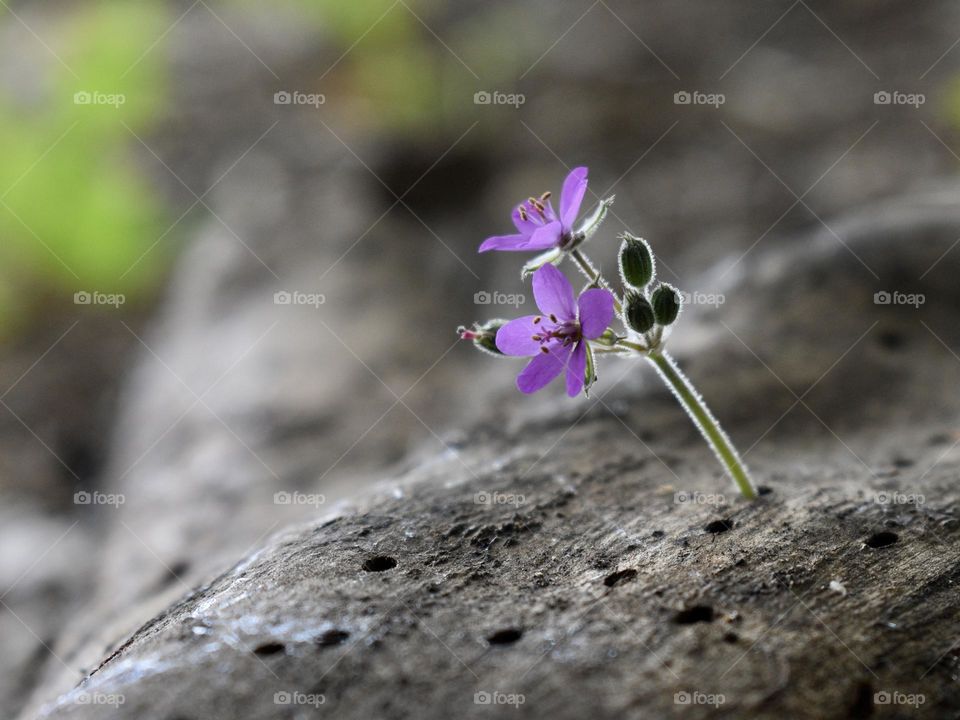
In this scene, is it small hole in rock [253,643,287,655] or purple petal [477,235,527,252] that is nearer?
small hole in rock [253,643,287,655]

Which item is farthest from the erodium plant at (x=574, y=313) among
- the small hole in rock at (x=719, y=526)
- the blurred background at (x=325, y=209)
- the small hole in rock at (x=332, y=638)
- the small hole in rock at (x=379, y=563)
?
the blurred background at (x=325, y=209)

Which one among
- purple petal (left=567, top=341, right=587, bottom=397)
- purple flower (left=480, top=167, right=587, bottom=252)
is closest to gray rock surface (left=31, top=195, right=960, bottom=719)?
purple petal (left=567, top=341, right=587, bottom=397)

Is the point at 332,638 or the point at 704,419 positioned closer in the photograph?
the point at 332,638

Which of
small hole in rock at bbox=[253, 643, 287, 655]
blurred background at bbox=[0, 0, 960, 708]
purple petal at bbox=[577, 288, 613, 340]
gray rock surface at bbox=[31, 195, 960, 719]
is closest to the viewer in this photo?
gray rock surface at bbox=[31, 195, 960, 719]

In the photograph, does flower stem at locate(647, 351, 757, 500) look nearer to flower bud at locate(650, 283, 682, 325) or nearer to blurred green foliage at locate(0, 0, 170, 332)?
flower bud at locate(650, 283, 682, 325)

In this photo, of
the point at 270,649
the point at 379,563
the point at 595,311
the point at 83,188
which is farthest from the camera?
the point at 83,188

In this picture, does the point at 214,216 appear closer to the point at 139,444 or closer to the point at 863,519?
the point at 139,444

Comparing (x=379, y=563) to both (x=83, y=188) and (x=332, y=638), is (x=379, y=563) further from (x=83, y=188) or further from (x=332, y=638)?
(x=83, y=188)

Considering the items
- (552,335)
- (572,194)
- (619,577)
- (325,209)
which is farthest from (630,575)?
(325,209)
